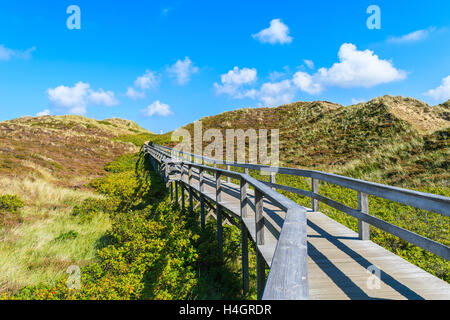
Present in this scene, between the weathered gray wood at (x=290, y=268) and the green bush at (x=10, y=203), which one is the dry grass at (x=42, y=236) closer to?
the green bush at (x=10, y=203)

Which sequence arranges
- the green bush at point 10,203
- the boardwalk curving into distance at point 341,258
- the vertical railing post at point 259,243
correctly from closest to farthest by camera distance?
the boardwalk curving into distance at point 341,258, the vertical railing post at point 259,243, the green bush at point 10,203

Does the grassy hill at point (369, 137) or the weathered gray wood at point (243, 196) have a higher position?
the grassy hill at point (369, 137)

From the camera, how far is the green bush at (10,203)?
10.1 metres

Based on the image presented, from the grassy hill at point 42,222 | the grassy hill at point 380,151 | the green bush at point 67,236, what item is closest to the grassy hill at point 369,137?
the grassy hill at point 380,151

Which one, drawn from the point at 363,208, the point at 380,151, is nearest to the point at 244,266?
the point at 363,208

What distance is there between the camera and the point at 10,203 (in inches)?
403

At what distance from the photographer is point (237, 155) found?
28641 millimetres

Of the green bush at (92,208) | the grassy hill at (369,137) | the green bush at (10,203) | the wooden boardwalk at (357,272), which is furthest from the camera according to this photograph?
the grassy hill at (369,137)

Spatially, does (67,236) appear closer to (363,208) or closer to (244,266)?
(244,266)

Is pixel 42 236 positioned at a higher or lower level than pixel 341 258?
lower
